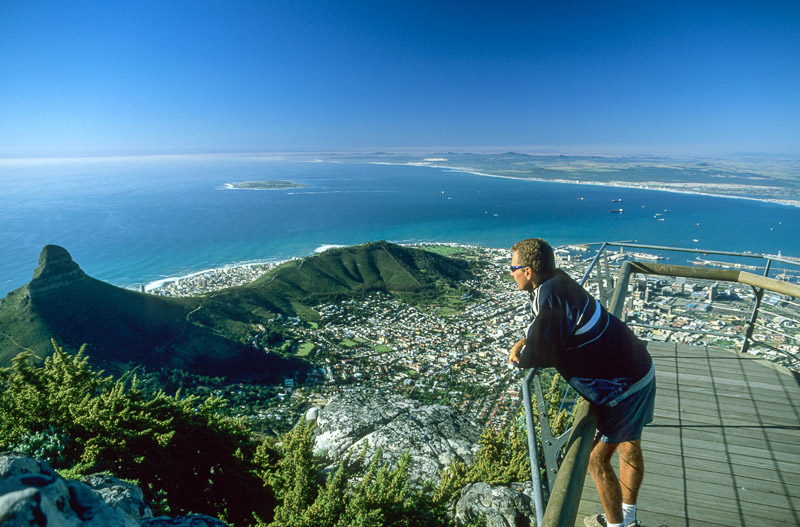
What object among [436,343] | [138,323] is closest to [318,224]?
[138,323]

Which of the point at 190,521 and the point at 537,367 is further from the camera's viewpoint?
the point at 190,521

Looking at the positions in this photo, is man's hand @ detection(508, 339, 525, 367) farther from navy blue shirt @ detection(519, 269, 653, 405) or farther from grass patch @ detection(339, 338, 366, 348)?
grass patch @ detection(339, 338, 366, 348)

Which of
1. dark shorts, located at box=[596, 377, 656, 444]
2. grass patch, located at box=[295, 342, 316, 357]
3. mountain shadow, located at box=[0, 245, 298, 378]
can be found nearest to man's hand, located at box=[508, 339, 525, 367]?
dark shorts, located at box=[596, 377, 656, 444]

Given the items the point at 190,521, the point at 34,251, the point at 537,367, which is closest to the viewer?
the point at 537,367

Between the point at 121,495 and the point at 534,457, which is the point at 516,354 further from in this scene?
the point at 121,495

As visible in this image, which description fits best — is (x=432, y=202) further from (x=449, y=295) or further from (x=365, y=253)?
(x=449, y=295)

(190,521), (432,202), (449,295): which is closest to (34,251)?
(449,295)

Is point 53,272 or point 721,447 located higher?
point 721,447
